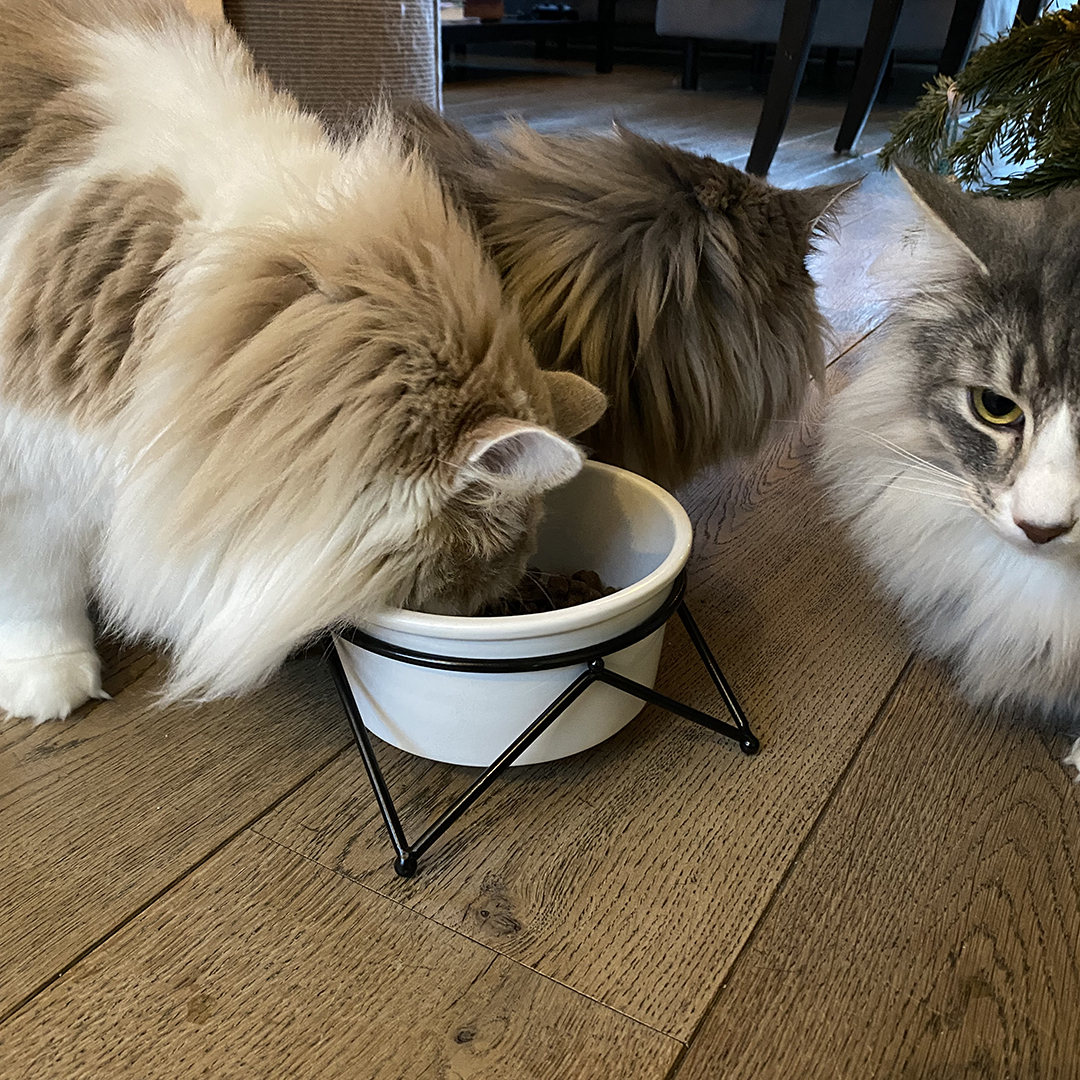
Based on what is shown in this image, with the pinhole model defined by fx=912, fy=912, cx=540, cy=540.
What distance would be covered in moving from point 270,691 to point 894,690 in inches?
30.7

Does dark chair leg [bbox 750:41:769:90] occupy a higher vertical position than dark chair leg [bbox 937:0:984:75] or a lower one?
lower

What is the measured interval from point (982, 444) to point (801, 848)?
A: 0.47 m

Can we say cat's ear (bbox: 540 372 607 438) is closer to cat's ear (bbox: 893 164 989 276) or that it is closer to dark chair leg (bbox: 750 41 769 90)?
cat's ear (bbox: 893 164 989 276)

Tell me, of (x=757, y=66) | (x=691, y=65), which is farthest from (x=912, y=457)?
(x=757, y=66)

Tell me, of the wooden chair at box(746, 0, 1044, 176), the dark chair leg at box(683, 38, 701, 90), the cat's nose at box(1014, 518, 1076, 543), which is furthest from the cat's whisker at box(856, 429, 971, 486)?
the dark chair leg at box(683, 38, 701, 90)

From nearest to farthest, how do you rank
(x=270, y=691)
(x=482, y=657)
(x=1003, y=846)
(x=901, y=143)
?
(x=482, y=657) < (x=1003, y=846) < (x=270, y=691) < (x=901, y=143)

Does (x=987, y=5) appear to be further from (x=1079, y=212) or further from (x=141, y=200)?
(x=141, y=200)

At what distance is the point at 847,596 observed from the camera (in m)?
1.34

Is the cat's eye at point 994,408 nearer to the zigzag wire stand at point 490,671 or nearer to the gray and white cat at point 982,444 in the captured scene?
the gray and white cat at point 982,444

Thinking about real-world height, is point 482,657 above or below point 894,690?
above

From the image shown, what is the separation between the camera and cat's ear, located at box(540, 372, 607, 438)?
2.83ft

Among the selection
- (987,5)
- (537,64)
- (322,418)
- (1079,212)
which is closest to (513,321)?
(322,418)

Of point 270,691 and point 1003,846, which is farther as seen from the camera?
point 270,691

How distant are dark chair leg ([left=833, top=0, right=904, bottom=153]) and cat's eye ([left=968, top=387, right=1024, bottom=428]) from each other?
341 cm
